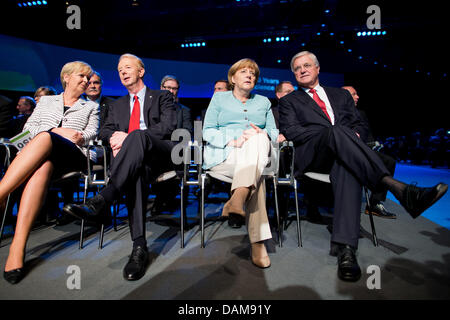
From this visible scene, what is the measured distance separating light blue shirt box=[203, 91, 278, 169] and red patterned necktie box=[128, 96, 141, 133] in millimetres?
581

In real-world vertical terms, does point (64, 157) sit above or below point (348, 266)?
above

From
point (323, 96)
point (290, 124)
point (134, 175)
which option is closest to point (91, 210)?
point (134, 175)

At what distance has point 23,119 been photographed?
302 centimetres

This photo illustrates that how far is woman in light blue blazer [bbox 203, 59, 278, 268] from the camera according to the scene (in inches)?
57.8

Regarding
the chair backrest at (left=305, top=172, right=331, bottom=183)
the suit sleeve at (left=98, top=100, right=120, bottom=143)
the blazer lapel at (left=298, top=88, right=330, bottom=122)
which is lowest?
the chair backrest at (left=305, top=172, right=331, bottom=183)

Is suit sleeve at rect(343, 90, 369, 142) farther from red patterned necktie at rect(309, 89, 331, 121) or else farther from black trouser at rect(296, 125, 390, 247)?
black trouser at rect(296, 125, 390, 247)

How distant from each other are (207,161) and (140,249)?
760 millimetres

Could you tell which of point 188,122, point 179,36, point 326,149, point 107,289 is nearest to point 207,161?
point 326,149

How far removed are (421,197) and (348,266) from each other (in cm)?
51

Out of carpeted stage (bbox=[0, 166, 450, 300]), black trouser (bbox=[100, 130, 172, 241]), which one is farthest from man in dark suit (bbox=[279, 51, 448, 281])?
black trouser (bbox=[100, 130, 172, 241])

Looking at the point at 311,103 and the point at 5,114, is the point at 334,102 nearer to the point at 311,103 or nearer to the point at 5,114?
the point at 311,103

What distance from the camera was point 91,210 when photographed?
139 centimetres

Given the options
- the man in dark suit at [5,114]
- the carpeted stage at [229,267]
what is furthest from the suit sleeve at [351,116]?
the man in dark suit at [5,114]

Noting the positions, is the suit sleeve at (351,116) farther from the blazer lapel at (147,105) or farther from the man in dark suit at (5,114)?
the man in dark suit at (5,114)
